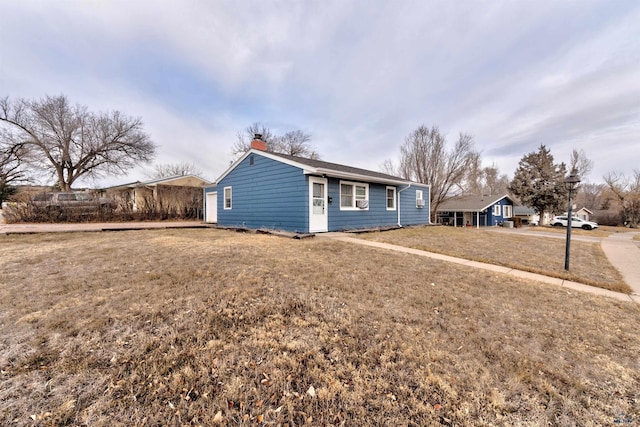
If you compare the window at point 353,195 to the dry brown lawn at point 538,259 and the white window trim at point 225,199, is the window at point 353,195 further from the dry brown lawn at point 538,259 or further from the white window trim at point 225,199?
the white window trim at point 225,199

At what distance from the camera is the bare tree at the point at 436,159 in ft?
74.2

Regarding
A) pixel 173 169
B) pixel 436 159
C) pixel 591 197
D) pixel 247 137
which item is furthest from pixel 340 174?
pixel 591 197

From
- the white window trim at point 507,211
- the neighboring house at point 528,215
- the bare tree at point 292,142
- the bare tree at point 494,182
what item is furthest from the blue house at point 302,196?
the bare tree at point 494,182

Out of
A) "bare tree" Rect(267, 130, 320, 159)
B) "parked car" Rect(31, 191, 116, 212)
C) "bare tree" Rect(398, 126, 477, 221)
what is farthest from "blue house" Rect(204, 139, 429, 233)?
"bare tree" Rect(267, 130, 320, 159)

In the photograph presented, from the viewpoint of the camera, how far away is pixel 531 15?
24.8 ft

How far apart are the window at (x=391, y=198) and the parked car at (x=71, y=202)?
613 inches

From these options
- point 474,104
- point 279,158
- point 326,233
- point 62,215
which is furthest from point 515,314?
point 62,215

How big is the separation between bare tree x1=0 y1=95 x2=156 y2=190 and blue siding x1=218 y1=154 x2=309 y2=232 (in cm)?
1912

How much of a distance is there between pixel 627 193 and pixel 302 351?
46597mm

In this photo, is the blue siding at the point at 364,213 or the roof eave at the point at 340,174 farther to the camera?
the blue siding at the point at 364,213

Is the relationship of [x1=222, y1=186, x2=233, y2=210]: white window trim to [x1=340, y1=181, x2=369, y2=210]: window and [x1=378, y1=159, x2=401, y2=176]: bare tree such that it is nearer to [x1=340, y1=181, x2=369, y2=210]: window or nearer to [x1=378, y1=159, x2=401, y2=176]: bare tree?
[x1=340, y1=181, x2=369, y2=210]: window

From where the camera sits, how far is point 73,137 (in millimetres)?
23266

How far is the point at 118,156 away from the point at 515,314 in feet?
106

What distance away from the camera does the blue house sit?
9.48m
